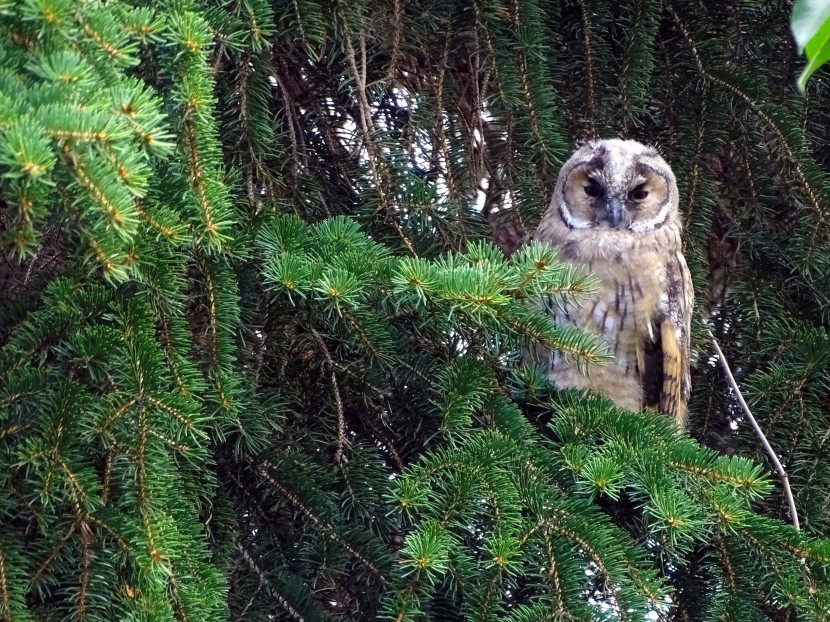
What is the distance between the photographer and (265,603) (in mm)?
1749

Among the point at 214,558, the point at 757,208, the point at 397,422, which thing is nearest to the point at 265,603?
the point at 214,558

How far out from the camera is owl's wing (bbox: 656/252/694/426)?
2529 mm

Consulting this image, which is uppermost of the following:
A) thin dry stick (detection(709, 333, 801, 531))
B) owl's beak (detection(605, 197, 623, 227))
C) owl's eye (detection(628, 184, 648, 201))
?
owl's eye (detection(628, 184, 648, 201))

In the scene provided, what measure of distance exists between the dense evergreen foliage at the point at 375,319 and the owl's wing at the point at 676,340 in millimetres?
54

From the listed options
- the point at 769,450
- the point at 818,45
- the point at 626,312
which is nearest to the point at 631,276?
the point at 626,312

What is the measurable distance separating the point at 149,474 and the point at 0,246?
51 centimetres

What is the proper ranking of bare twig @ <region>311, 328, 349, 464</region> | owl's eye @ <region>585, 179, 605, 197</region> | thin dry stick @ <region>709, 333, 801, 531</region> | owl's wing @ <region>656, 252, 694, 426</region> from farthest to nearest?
owl's eye @ <region>585, 179, 605, 197</region>
owl's wing @ <region>656, 252, 694, 426</region>
thin dry stick @ <region>709, 333, 801, 531</region>
bare twig @ <region>311, 328, 349, 464</region>

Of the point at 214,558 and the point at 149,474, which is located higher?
the point at 149,474

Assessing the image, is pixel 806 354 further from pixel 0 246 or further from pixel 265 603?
pixel 0 246

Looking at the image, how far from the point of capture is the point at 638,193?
271cm

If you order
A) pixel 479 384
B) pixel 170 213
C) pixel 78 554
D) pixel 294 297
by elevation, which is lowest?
pixel 78 554

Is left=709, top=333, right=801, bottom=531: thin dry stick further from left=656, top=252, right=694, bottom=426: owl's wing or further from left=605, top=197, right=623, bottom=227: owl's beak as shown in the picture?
left=605, top=197, right=623, bottom=227: owl's beak

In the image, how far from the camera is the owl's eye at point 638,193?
2684 millimetres

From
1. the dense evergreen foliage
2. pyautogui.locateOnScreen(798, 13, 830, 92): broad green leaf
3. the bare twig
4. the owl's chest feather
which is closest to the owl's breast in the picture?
the owl's chest feather
